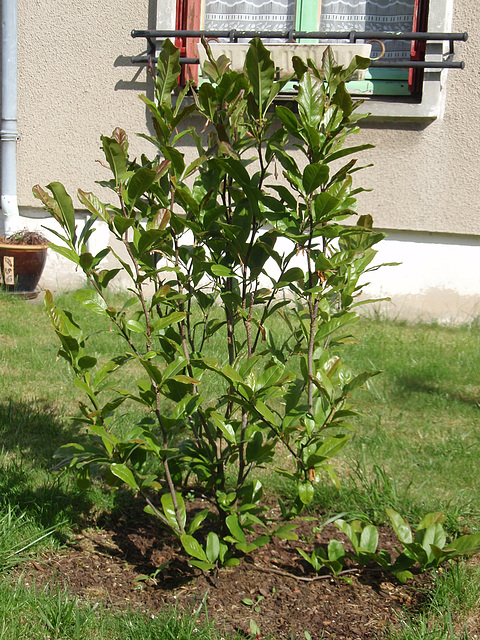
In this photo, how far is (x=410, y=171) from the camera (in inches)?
221

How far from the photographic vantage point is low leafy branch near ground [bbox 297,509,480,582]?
2123mm

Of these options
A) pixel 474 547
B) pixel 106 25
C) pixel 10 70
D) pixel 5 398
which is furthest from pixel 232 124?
pixel 10 70

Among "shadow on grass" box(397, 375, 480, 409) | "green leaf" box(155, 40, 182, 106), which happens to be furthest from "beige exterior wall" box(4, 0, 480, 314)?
"green leaf" box(155, 40, 182, 106)

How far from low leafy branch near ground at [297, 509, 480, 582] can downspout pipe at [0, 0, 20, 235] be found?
195 inches

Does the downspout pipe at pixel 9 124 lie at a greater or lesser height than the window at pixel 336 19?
lesser

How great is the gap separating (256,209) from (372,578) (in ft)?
4.22

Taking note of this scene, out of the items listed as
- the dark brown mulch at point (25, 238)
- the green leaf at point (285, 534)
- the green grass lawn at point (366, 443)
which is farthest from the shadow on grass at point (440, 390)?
the dark brown mulch at point (25, 238)

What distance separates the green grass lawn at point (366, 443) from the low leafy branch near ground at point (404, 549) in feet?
0.37

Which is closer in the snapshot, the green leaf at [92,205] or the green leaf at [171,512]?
the green leaf at [92,205]

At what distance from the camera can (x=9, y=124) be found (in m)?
6.20

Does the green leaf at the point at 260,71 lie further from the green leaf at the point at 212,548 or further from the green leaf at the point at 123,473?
the green leaf at the point at 212,548

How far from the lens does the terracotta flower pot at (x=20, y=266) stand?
5.93m

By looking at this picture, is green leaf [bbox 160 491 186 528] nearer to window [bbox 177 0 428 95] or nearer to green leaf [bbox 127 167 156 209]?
green leaf [bbox 127 167 156 209]

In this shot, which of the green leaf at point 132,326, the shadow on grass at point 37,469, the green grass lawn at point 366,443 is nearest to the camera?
the green leaf at point 132,326
